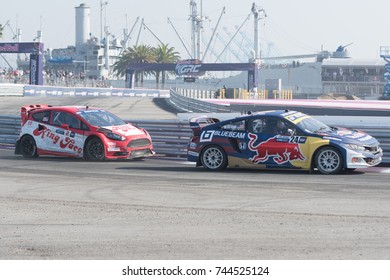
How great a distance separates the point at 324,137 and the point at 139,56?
4218 inches

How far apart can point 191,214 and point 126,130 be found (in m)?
8.63

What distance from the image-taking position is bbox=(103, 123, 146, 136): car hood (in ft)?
63.5

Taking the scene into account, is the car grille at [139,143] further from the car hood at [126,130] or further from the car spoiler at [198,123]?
the car spoiler at [198,123]

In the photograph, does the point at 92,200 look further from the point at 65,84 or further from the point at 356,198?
the point at 65,84

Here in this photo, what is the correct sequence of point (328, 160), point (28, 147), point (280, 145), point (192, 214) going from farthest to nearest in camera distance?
point (28, 147), point (280, 145), point (328, 160), point (192, 214)

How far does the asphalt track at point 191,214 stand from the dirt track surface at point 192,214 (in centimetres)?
1

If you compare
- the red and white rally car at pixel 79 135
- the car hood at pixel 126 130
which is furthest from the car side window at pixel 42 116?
the car hood at pixel 126 130

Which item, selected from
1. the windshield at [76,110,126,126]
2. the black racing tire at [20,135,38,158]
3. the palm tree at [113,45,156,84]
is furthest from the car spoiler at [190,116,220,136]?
the palm tree at [113,45,156,84]

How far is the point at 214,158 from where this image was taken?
55.6 ft

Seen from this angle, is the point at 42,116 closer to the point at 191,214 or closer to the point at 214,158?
the point at 214,158

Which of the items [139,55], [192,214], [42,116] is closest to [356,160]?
[192,214]

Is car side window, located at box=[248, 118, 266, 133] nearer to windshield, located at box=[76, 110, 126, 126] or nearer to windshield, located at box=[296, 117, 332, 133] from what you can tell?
windshield, located at box=[296, 117, 332, 133]

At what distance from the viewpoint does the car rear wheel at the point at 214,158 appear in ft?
55.4
